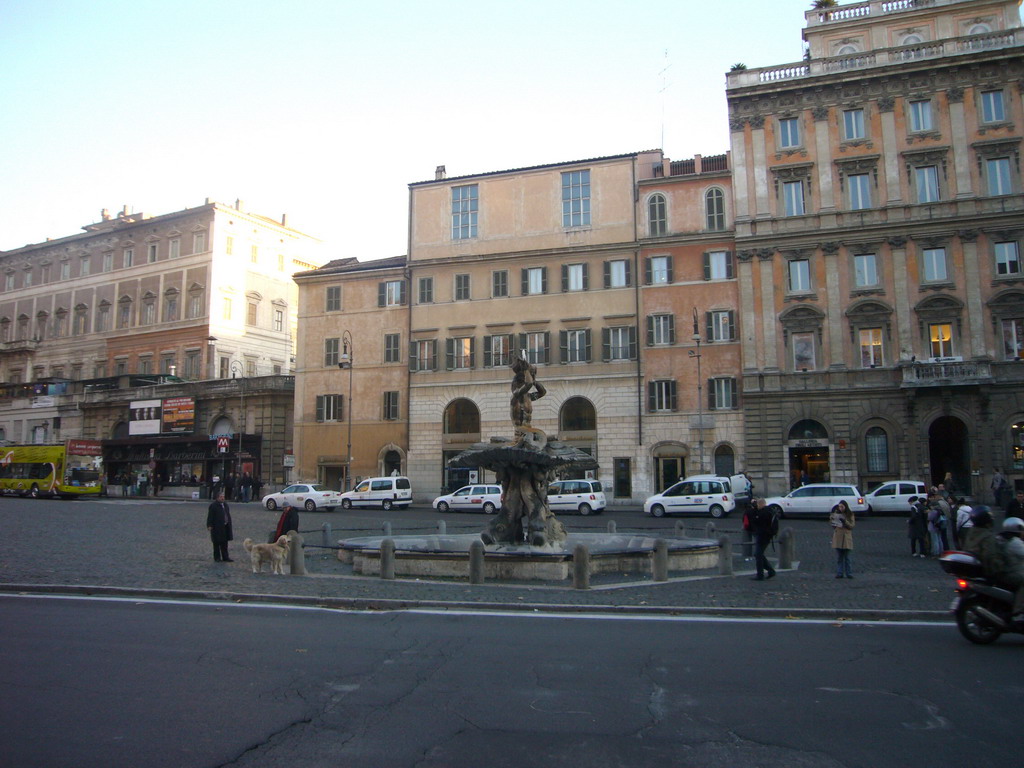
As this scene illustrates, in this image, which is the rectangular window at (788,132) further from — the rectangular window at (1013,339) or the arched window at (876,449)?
the arched window at (876,449)

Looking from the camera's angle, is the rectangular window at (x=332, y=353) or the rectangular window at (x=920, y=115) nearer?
the rectangular window at (x=920, y=115)

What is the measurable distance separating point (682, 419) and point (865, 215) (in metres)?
13.4

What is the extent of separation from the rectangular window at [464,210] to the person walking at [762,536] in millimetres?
33801

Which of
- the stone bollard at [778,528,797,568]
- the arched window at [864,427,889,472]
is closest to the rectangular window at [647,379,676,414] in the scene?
the arched window at [864,427,889,472]

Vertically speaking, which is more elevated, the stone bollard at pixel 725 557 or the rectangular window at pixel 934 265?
the rectangular window at pixel 934 265

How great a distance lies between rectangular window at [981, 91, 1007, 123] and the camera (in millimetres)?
38469

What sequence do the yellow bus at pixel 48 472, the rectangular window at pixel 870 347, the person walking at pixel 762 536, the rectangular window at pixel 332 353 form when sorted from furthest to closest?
the rectangular window at pixel 332 353 → the yellow bus at pixel 48 472 → the rectangular window at pixel 870 347 → the person walking at pixel 762 536

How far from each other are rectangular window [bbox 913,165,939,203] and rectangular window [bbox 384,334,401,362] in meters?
28.5

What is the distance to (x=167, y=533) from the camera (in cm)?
2436

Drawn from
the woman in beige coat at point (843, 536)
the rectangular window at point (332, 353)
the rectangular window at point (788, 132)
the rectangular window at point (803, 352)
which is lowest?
the woman in beige coat at point (843, 536)

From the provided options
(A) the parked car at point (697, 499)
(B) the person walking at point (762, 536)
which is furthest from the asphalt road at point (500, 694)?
(A) the parked car at point (697, 499)

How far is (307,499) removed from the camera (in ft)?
129

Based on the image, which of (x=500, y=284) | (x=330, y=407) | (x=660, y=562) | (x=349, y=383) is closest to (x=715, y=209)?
(x=500, y=284)

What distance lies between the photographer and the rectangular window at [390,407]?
4659 centimetres
